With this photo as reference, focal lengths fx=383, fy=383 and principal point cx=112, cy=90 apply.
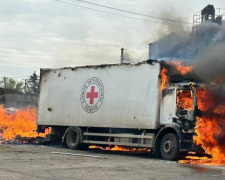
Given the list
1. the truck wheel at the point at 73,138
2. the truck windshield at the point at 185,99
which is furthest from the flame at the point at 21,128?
the truck windshield at the point at 185,99

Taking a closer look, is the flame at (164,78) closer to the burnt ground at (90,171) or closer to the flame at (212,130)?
the flame at (212,130)

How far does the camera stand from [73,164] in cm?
1116

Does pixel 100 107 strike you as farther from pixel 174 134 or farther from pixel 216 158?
pixel 216 158

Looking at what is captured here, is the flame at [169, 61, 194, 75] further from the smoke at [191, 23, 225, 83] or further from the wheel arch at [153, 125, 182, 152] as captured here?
the wheel arch at [153, 125, 182, 152]

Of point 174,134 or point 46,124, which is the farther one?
point 46,124

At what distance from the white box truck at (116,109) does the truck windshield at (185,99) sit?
0.07 meters

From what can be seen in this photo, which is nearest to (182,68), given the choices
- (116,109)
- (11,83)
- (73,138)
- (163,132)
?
(163,132)

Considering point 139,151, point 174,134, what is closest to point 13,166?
point 174,134

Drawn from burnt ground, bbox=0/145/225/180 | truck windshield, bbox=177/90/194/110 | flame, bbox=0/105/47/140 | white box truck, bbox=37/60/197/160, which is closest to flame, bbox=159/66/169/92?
white box truck, bbox=37/60/197/160

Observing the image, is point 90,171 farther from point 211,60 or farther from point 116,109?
point 211,60

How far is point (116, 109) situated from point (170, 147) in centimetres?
322

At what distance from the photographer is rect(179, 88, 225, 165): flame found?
42.0 ft

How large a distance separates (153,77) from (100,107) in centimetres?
302

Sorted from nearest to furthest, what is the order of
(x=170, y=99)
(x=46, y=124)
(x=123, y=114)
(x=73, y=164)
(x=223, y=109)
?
(x=73, y=164)
(x=223, y=109)
(x=170, y=99)
(x=123, y=114)
(x=46, y=124)
